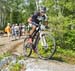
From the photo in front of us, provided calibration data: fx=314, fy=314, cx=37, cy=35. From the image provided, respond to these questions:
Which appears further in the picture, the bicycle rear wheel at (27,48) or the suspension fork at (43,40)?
the bicycle rear wheel at (27,48)

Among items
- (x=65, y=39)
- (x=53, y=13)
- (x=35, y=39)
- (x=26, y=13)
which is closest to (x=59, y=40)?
(x=65, y=39)

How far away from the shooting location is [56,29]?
17.1m

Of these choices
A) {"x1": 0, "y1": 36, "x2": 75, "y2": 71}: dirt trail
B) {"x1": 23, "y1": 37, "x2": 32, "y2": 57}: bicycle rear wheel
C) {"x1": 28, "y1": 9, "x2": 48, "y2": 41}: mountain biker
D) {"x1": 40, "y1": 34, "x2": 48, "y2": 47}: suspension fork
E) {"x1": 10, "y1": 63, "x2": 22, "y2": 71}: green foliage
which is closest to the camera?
{"x1": 0, "y1": 36, "x2": 75, "y2": 71}: dirt trail

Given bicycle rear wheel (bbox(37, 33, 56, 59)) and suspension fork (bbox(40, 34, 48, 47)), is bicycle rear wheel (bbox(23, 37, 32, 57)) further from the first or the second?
suspension fork (bbox(40, 34, 48, 47))

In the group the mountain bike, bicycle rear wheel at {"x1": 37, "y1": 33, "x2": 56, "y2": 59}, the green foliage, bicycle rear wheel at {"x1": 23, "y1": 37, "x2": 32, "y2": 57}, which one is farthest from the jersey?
the green foliage

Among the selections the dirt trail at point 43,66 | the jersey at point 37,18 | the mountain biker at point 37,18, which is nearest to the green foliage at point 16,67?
the dirt trail at point 43,66

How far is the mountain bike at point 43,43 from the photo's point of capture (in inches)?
413

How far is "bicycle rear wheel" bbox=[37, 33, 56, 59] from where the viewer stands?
34.4 ft

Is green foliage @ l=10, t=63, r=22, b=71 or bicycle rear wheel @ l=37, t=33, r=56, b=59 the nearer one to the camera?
green foliage @ l=10, t=63, r=22, b=71

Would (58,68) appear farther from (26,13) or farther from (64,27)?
(26,13)

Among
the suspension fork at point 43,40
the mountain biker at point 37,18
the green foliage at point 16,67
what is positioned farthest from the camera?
the suspension fork at point 43,40

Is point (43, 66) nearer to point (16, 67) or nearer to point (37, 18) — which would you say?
point (16, 67)

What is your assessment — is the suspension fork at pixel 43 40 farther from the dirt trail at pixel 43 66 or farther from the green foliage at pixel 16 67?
the green foliage at pixel 16 67

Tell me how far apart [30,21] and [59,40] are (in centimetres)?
634
